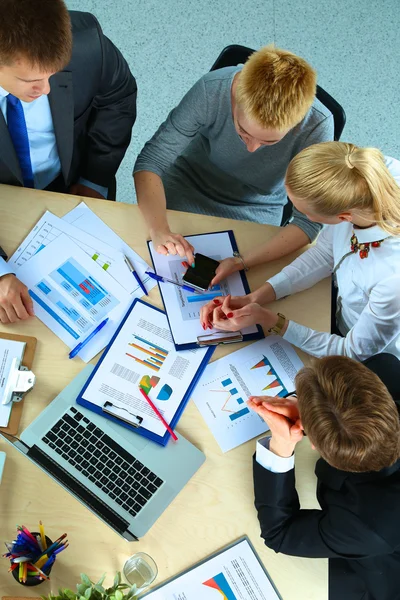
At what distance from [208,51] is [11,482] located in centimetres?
233

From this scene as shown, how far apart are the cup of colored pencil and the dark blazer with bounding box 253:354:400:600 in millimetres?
452

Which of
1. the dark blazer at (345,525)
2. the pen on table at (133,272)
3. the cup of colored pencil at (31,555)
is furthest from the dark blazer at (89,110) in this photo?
the dark blazer at (345,525)

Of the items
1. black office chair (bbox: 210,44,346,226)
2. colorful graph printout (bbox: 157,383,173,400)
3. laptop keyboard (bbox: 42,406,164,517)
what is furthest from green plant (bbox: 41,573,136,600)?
black office chair (bbox: 210,44,346,226)

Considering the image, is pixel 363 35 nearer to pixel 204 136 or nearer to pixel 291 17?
pixel 291 17

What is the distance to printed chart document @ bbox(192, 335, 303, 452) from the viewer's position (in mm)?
1412

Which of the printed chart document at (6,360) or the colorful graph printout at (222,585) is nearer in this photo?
the colorful graph printout at (222,585)

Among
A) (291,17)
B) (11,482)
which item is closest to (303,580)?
(11,482)

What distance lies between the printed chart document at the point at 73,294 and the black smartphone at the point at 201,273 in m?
0.17

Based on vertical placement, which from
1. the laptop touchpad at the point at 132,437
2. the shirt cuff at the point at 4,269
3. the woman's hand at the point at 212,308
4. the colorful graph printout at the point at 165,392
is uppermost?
the shirt cuff at the point at 4,269

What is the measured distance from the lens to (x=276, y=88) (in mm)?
1428

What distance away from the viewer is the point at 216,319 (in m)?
1.49

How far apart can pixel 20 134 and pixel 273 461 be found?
1.08m

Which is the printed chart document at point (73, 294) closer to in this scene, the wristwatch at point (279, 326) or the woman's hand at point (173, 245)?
the woman's hand at point (173, 245)

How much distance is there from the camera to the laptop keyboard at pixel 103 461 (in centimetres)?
132
